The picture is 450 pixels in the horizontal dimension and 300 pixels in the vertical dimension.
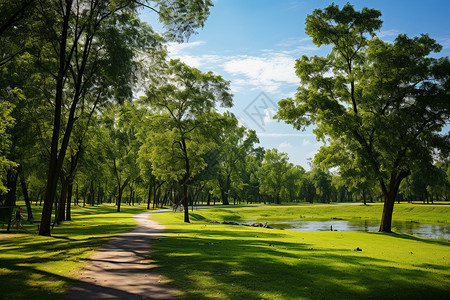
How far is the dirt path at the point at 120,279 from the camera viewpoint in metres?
7.12

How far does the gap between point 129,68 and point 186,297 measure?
1612cm

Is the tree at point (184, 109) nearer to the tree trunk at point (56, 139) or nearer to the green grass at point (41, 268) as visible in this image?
the tree trunk at point (56, 139)

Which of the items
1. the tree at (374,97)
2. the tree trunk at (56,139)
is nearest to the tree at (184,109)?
the tree at (374,97)

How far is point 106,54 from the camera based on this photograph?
64.7 ft

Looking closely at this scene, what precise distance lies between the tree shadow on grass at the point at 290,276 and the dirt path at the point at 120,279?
497 mm

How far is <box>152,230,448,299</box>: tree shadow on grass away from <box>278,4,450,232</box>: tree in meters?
14.3

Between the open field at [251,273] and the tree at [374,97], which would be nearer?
the open field at [251,273]

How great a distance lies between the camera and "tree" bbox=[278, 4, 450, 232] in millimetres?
23203

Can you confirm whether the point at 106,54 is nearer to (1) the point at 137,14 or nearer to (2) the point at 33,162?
(1) the point at 137,14

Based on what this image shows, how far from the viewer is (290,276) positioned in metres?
8.87

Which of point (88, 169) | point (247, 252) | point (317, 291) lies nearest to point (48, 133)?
point (88, 169)

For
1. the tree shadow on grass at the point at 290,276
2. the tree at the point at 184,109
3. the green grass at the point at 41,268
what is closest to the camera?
the green grass at the point at 41,268

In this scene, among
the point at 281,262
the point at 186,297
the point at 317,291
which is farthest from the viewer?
the point at 281,262

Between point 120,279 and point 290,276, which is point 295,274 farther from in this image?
point 120,279
